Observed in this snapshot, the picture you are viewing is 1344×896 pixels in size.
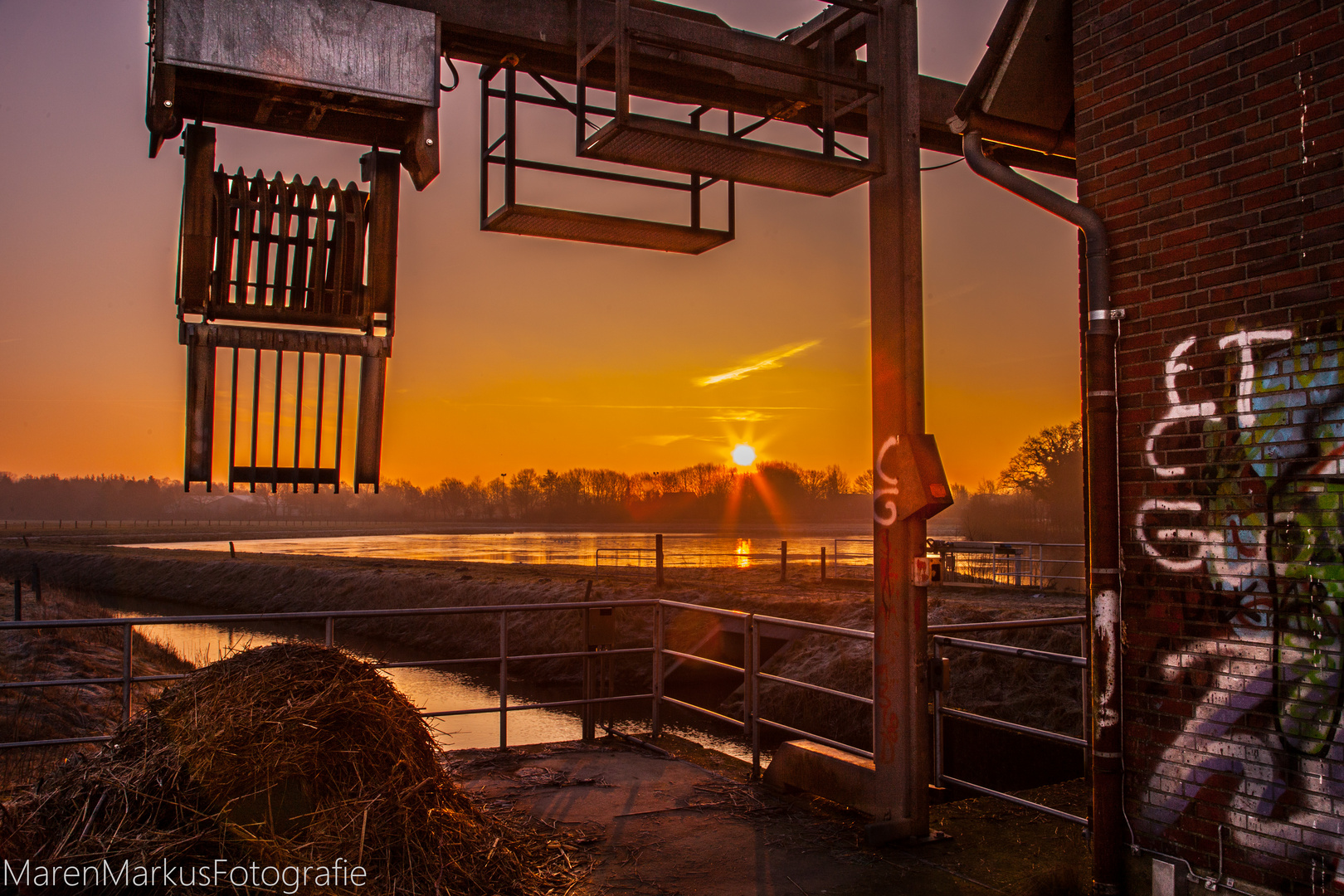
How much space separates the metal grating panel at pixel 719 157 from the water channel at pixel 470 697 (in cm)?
346

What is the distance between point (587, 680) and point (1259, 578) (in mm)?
5387

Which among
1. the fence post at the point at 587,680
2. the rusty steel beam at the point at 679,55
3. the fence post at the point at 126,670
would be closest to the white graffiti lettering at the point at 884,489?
the rusty steel beam at the point at 679,55

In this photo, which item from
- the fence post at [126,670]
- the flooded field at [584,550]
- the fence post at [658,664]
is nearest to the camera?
the fence post at [126,670]

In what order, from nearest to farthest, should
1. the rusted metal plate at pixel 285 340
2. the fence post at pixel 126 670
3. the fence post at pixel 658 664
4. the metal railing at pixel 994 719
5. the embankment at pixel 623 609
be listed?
the metal railing at pixel 994 719
the rusted metal plate at pixel 285 340
the fence post at pixel 126 670
the fence post at pixel 658 664
the embankment at pixel 623 609

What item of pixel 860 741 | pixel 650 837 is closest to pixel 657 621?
pixel 650 837

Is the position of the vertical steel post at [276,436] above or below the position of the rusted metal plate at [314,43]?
below

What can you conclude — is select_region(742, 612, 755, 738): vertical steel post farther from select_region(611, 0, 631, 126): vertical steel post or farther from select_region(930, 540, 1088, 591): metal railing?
select_region(930, 540, 1088, 591): metal railing

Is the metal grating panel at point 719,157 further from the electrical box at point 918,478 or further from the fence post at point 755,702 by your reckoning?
the fence post at point 755,702

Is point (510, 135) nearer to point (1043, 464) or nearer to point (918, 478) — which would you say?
point (918, 478)

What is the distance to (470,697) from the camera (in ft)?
67.2

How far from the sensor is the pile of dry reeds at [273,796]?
4.12 metres

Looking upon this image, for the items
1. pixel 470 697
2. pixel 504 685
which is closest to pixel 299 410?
pixel 504 685

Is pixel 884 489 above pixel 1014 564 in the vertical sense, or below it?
above

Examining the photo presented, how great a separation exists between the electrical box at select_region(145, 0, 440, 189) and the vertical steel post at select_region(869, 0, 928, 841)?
105 inches
